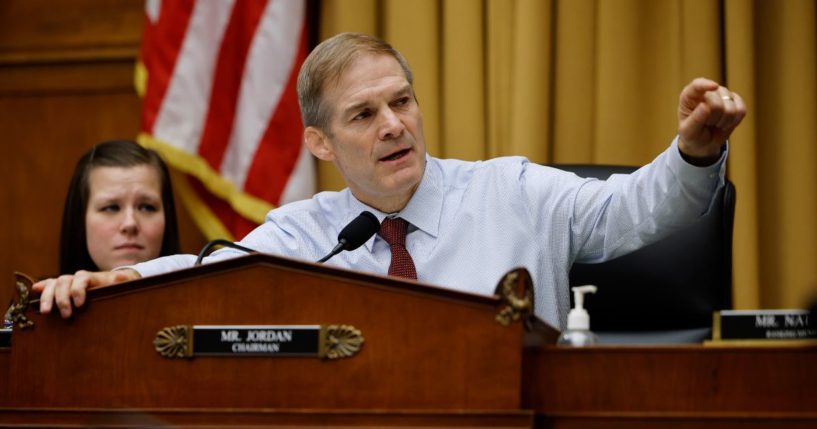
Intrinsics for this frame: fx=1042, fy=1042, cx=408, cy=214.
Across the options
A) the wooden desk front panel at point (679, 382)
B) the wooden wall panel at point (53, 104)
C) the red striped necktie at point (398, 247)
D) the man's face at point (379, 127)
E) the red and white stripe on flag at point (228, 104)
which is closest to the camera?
the wooden desk front panel at point (679, 382)

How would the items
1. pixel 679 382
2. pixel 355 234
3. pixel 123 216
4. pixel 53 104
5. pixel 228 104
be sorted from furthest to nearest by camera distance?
pixel 53 104
pixel 228 104
pixel 123 216
pixel 355 234
pixel 679 382

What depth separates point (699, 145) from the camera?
175 cm

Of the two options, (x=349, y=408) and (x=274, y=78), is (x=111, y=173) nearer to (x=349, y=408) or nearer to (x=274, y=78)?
(x=274, y=78)

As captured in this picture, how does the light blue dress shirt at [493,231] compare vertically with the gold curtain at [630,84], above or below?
below

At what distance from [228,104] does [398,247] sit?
1.33 meters

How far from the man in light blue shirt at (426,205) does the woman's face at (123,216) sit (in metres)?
0.63

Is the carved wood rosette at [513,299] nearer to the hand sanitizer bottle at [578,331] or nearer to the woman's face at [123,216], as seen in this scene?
the hand sanitizer bottle at [578,331]

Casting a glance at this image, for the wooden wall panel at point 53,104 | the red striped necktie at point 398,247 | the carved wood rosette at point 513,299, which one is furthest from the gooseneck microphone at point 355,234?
the wooden wall panel at point 53,104

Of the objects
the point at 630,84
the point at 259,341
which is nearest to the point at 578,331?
the point at 259,341

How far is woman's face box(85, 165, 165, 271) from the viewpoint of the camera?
282cm

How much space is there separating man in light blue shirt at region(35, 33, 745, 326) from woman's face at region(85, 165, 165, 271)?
63 centimetres

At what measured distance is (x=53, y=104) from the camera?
11.9 feet

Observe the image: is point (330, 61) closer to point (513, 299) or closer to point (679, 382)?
point (513, 299)

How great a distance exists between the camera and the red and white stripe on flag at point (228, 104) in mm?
3230
